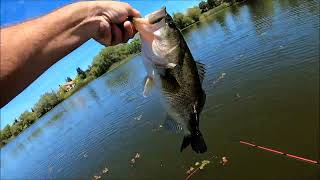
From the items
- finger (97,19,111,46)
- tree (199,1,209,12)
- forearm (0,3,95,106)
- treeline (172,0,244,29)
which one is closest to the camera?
forearm (0,3,95,106)

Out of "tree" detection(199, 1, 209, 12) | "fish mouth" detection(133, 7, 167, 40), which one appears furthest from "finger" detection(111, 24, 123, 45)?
"tree" detection(199, 1, 209, 12)

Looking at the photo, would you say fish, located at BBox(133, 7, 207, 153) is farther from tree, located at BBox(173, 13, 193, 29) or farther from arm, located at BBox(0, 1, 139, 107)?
tree, located at BBox(173, 13, 193, 29)

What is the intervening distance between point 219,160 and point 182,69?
13.5m

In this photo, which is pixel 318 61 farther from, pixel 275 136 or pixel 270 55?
pixel 275 136

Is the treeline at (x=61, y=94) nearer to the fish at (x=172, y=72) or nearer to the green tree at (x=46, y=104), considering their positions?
the green tree at (x=46, y=104)

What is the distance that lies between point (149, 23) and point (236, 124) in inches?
654

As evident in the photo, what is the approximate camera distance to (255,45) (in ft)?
107

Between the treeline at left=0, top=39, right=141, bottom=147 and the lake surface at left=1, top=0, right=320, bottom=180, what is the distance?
6401 cm

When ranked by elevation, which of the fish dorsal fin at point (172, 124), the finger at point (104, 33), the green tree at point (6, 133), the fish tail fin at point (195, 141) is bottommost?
the green tree at point (6, 133)

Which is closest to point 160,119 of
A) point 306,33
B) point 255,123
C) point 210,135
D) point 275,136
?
point 210,135

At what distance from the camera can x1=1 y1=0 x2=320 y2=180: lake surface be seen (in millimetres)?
16203

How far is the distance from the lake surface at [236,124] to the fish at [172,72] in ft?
35.9

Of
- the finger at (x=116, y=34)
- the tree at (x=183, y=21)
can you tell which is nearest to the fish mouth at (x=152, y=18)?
the finger at (x=116, y=34)

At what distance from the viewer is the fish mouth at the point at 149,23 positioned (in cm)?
367
